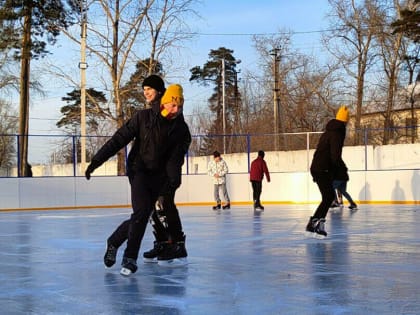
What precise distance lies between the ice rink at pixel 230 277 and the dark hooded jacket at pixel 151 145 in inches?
34.3

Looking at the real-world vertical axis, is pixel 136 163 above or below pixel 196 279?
above

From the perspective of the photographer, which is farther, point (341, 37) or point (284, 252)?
point (341, 37)

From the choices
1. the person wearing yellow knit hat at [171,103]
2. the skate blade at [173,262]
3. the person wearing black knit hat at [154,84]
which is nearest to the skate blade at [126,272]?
the skate blade at [173,262]

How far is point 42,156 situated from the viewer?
21516 millimetres

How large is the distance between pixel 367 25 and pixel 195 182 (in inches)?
647

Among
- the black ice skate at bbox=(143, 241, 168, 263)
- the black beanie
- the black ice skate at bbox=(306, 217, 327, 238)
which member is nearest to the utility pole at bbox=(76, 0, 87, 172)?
the black ice skate at bbox=(306, 217, 327, 238)

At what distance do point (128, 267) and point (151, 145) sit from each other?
99 centimetres

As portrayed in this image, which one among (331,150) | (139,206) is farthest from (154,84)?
(331,150)

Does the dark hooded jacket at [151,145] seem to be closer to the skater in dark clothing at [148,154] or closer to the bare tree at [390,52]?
the skater in dark clothing at [148,154]

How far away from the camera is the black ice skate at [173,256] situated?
5.80 m

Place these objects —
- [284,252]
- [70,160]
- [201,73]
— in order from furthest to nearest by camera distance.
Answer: [201,73] → [70,160] → [284,252]

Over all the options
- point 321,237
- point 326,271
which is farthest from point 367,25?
point 326,271

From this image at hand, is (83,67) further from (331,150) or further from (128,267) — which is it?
(128,267)

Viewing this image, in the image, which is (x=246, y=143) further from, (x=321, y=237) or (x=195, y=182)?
(x=321, y=237)
